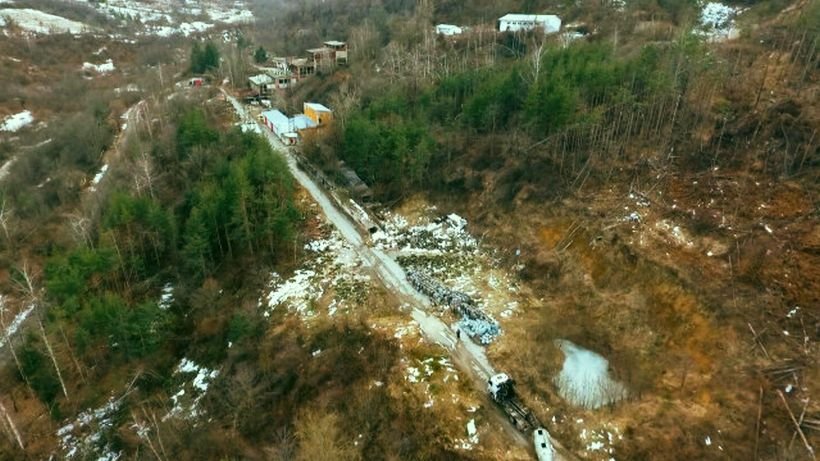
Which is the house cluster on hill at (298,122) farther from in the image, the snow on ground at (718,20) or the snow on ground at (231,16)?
the snow on ground at (231,16)

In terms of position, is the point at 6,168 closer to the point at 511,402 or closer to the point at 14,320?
the point at 14,320

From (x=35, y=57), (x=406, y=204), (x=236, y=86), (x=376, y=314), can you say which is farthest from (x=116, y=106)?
(x=376, y=314)

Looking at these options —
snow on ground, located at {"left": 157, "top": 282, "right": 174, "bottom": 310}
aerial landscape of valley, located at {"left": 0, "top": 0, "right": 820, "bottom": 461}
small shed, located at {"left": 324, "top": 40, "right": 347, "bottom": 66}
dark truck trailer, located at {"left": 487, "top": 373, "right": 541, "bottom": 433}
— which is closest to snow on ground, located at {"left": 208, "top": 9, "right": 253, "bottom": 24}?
small shed, located at {"left": 324, "top": 40, "right": 347, "bottom": 66}

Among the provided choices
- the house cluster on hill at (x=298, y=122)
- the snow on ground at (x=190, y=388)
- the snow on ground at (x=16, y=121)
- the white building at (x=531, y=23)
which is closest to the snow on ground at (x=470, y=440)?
the snow on ground at (x=190, y=388)

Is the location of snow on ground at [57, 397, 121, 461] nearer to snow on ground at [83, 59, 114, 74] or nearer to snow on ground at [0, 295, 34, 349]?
snow on ground at [0, 295, 34, 349]

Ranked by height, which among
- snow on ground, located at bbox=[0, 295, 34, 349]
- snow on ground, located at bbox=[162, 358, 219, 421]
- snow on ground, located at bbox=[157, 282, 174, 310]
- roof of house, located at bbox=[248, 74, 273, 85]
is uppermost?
roof of house, located at bbox=[248, 74, 273, 85]

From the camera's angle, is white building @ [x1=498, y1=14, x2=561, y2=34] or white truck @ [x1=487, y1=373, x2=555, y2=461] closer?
white truck @ [x1=487, y1=373, x2=555, y2=461]

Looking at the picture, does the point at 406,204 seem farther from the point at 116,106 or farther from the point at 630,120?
the point at 116,106
